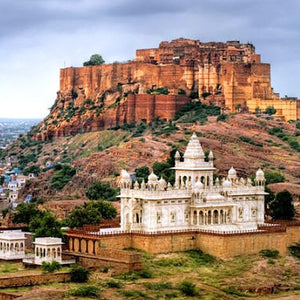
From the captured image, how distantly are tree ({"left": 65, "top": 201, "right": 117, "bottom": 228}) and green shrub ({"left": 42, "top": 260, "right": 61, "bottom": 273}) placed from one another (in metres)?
11.2

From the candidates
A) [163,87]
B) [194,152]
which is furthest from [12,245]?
[163,87]

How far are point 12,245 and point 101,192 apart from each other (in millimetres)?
29677

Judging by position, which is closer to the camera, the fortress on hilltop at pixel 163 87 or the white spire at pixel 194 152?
the white spire at pixel 194 152

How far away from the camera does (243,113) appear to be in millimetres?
125000

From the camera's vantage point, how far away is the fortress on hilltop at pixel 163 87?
127 meters

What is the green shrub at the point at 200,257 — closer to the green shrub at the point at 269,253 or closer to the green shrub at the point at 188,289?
the green shrub at the point at 269,253

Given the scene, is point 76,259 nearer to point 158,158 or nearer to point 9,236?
point 9,236

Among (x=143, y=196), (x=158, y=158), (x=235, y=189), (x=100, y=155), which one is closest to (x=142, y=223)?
(x=143, y=196)

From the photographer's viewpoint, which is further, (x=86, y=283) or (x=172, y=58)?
(x=172, y=58)

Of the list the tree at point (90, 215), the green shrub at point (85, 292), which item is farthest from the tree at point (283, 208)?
the green shrub at point (85, 292)

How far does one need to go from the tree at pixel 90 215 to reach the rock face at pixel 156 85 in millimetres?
42406

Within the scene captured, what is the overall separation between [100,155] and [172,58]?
23868 millimetres

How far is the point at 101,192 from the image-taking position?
10144cm

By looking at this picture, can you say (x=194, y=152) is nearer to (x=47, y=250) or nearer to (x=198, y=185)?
(x=198, y=185)
